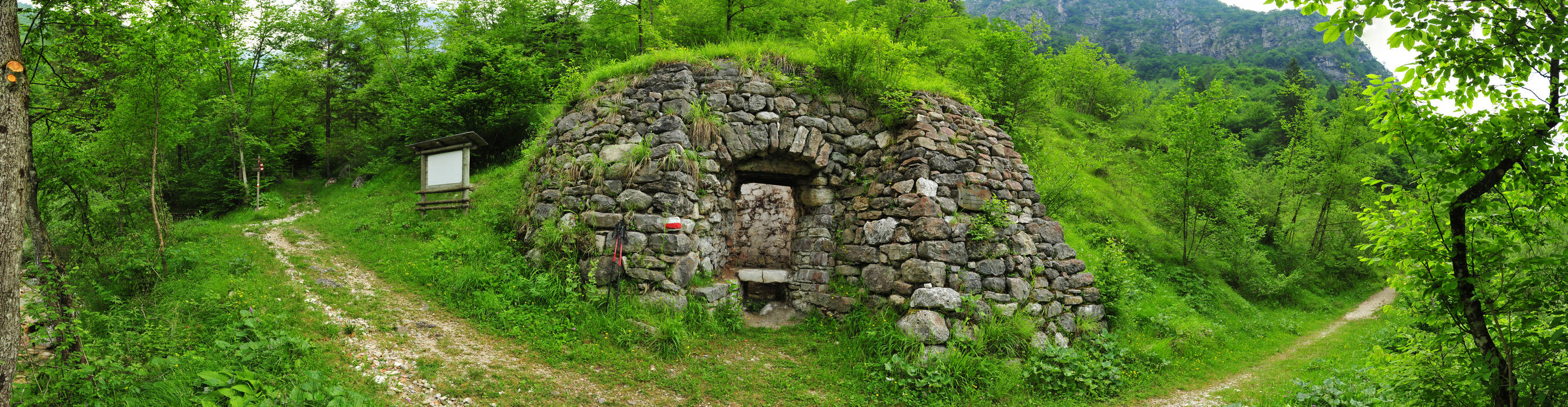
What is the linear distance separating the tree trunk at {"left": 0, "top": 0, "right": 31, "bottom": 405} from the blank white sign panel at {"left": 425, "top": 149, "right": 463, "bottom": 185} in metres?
7.29

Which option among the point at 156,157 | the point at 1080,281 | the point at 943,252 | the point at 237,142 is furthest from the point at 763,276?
the point at 237,142

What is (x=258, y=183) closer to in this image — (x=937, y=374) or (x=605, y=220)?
(x=605, y=220)

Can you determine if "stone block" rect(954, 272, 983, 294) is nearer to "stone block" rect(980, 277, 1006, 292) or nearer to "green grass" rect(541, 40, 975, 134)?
"stone block" rect(980, 277, 1006, 292)

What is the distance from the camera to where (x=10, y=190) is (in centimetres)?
380

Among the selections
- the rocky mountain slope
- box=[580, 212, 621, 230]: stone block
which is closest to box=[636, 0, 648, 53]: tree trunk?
box=[580, 212, 621, 230]: stone block

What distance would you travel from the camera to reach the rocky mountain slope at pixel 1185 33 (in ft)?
230

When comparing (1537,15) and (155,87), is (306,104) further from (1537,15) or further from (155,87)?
(1537,15)

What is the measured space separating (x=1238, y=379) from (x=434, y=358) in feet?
31.6

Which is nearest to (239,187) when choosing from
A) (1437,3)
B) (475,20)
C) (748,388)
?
(475,20)

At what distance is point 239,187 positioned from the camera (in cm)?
1591

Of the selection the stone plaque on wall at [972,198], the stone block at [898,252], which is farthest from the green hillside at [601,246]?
the stone plaque on wall at [972,198]

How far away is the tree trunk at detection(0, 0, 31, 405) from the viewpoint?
3.75 metres

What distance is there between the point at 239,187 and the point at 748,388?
17231 millimetres

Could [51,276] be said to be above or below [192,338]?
above
